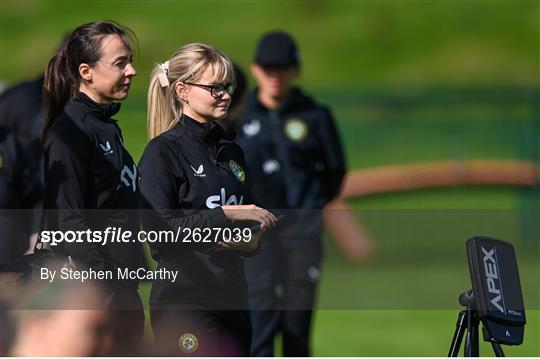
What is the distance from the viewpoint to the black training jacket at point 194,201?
563 cm

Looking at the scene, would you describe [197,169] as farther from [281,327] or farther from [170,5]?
[170,5]

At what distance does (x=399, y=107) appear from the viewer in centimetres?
1486

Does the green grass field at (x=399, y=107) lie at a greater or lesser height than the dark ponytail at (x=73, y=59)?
greater

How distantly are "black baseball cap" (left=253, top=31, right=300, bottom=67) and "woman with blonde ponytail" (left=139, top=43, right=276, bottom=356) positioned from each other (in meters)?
3.34

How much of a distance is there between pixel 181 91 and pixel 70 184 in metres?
0.53

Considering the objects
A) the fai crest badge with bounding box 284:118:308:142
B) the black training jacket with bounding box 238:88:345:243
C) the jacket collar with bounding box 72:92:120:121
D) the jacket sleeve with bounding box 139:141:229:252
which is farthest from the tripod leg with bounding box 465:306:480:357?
the fai crest badge with bounding box 284:118:308:142

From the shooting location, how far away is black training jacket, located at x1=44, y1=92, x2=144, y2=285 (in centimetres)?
558

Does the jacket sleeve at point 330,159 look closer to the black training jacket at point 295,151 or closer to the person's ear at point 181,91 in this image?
the black training jacket at point 295,151

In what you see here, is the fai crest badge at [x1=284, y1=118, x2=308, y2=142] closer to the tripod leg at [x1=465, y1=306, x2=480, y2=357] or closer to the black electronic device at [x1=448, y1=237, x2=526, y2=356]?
the black electronic device at [x1=448, y1=237, x2=526, y2=356]

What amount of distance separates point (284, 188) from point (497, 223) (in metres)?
4.66

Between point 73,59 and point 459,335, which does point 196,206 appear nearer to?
point 73,59

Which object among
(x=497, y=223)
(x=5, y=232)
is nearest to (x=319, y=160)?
(x=5, y=232)

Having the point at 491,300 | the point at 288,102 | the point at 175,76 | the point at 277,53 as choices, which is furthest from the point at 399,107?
the point at 491,300

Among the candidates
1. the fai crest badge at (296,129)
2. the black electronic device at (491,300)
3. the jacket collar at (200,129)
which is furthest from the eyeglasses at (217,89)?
the fai crest badge at (296,129)
